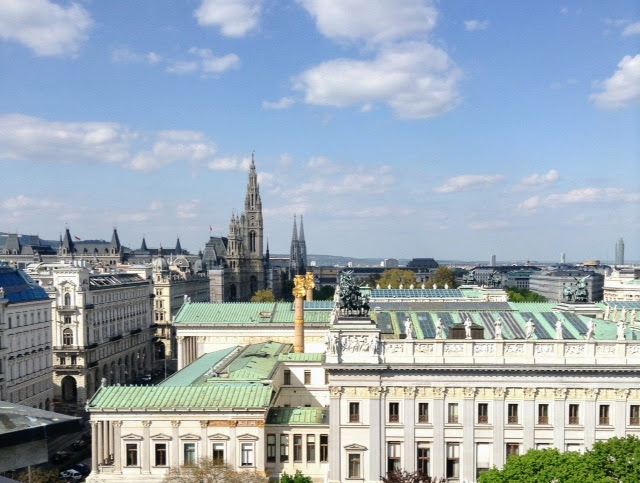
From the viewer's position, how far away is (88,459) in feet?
263

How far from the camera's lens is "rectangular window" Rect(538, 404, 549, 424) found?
54719 millimetres

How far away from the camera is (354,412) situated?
181ft

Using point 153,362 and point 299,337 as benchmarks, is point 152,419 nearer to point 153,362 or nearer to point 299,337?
point 299,337

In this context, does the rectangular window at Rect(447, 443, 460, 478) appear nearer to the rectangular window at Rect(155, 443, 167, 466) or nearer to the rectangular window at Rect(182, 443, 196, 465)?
the rectangular window at Rect(182, 443, 196, 465)

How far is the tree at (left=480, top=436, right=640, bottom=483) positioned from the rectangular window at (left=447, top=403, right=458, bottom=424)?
10.8m

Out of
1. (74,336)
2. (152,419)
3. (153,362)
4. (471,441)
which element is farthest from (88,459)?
(153,362)

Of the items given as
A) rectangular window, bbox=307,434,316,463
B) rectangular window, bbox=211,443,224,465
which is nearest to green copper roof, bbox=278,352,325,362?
rectangular window, bbox=307,434,316,463

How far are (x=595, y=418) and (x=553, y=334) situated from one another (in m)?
8.17

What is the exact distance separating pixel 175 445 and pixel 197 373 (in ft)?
54.2

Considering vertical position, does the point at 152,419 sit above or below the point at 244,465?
above

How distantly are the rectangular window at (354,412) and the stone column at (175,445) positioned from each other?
14889 millimetres

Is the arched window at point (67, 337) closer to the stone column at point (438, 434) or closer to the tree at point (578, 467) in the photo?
the stone column at point (438, 434)

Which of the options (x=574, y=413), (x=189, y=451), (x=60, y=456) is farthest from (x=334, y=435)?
(x=60, y=456)

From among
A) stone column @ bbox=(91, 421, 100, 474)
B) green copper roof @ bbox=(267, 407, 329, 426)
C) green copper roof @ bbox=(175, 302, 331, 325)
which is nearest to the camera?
stone column @ bbox=(91, 421, 100, 474)
